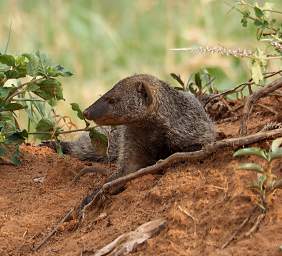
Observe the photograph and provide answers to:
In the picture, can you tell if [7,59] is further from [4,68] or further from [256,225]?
[256,225]

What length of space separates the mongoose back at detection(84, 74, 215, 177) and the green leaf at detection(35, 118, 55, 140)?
32 centimetres

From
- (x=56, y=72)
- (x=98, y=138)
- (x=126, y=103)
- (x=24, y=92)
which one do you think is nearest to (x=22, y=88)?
(x=24, y=92)

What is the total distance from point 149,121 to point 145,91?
12 centimetres

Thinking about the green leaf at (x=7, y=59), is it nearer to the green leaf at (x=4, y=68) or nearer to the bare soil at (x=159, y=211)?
the green leaf at (x=4, y=68)

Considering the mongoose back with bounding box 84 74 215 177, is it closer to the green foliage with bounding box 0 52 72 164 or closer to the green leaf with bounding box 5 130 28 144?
the green foliage with bounding box 0 52 72 164

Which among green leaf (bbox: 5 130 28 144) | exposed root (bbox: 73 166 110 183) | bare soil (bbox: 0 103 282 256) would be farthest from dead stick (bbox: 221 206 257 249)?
green leaf (bbox: 5 130 28 144)

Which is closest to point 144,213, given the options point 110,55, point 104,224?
point 104,224

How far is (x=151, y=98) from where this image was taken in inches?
124

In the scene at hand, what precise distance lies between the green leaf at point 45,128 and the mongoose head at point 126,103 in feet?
1.05

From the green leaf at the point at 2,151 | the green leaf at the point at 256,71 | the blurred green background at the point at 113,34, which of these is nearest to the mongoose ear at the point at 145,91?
the green leaf at the point at 2,151

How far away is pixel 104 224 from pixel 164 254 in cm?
39

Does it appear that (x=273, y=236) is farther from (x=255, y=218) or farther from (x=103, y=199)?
(x=103, y=199)

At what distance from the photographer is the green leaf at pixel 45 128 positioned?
3.32 m

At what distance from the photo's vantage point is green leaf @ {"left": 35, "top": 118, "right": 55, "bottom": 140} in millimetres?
3320
